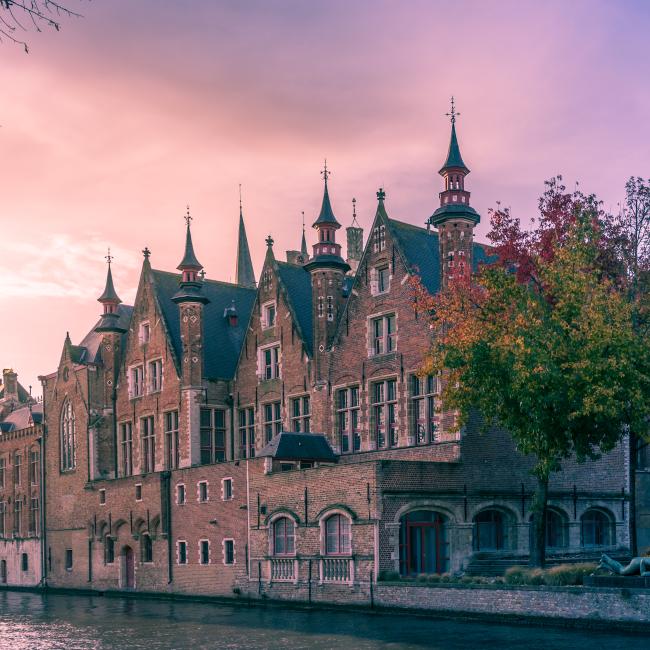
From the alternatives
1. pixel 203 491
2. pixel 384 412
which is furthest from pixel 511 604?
pixel 203 491

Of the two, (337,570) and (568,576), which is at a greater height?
(568,576)

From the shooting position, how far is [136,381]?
178 ft

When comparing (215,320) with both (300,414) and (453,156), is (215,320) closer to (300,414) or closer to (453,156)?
(300,414)

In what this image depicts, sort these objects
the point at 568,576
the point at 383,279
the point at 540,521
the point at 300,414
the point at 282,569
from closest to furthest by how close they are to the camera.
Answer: the point at 568,576 → the point at 540,521 → the point at 282,569 → the point at 383,279 → the point at 300,414

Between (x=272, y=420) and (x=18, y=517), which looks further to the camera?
(x=18, y=517)

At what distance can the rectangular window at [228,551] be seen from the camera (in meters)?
42.0

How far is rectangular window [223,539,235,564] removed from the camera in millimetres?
41969

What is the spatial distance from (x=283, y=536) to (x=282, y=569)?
4.19 ft

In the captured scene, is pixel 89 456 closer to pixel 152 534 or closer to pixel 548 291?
pixel 152 534

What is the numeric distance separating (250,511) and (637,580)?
18386mm

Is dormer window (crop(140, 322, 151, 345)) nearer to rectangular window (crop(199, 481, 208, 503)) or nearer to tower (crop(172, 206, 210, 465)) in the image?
tower (crop(172, 206, 210, 465))

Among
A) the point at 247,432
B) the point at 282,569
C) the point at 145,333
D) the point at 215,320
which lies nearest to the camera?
the point at 282,569

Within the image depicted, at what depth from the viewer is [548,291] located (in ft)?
99.7

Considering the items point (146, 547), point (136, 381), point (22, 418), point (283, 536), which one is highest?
point (136, 381)
